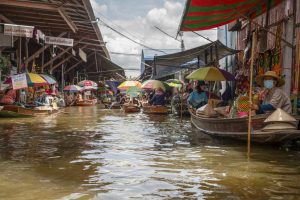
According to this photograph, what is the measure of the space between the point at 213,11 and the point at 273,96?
2.51 m

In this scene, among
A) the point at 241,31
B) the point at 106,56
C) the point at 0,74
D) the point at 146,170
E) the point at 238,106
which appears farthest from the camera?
the point at 106,56

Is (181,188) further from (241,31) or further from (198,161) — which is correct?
(241,31)

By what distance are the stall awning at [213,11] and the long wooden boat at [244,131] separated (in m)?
2.36

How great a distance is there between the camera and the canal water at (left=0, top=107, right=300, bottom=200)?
457cm

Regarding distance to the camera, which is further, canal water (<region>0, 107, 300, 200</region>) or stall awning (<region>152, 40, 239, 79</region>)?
stall awning (<region>152, 40, 239, 79</region>)

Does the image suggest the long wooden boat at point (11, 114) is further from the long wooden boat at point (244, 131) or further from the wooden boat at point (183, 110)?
the long wooden boat at point (244, 131)

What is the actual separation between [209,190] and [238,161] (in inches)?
78.1

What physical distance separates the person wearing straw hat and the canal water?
833 millimetres

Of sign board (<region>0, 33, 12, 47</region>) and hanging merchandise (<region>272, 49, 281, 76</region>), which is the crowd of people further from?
sign board (<region>0, 33, 12, 47</region>)

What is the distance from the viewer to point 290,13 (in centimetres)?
912

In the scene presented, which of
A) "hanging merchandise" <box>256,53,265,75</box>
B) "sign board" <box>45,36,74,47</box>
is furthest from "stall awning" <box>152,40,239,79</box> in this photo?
"sign board" <box>45,36,74,47</box>

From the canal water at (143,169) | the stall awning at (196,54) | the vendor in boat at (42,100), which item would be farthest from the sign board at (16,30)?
the canal water at (143,169)

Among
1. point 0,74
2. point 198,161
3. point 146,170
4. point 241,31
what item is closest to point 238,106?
point 198,161

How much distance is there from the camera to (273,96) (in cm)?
742
